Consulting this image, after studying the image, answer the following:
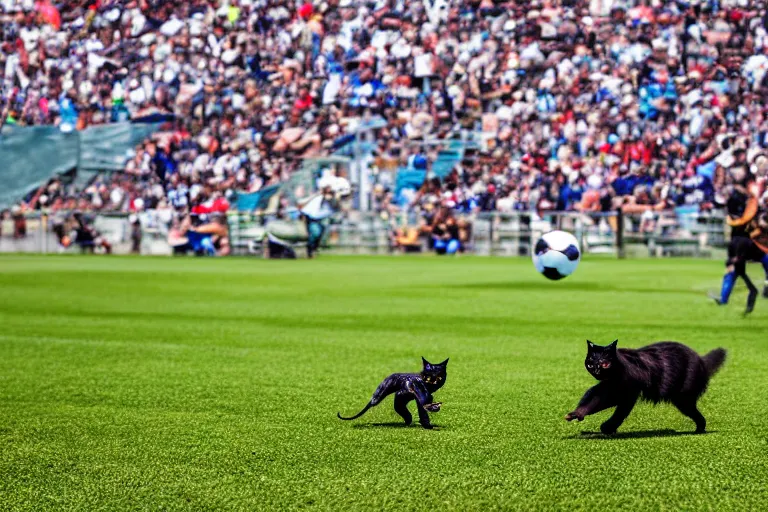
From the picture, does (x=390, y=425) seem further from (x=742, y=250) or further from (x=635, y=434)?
(x=742, y=250)

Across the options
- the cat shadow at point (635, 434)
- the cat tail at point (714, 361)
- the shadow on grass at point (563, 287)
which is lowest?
the shadow on grass at point (563, 287)

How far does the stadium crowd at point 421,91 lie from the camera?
27.3 m

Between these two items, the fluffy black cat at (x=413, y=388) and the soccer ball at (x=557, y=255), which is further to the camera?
the soccer ball at (x=557, y=255)

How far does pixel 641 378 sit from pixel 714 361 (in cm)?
83

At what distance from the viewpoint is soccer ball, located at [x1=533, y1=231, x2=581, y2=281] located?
513 inches

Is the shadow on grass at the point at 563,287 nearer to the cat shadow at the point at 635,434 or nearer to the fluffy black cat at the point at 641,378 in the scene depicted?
the cat shadow at the point at 635,434

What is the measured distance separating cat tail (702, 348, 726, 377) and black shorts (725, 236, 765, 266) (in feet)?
25.8

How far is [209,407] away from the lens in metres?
6.35

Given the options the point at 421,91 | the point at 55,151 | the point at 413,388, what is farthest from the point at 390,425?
the point at 55,151

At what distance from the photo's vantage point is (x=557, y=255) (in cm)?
1301

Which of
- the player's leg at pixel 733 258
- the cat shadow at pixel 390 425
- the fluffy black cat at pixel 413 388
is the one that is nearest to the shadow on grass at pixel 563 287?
the player's leg at pixel 733 258

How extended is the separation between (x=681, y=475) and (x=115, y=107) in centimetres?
3465

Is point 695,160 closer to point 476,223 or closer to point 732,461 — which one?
point 476,223

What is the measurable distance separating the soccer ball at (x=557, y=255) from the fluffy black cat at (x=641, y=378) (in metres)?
7.88
